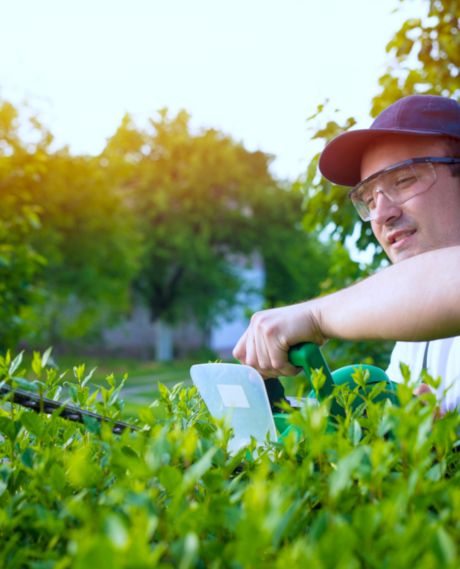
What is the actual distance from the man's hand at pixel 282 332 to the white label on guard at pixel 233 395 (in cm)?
8

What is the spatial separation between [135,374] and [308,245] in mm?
12694

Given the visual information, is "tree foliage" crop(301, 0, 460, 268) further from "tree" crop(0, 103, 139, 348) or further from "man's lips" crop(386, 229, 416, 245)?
"tree" crop(0, 103, 139, 348)

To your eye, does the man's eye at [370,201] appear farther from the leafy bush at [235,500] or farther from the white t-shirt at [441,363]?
the leafy bush at [235,500]

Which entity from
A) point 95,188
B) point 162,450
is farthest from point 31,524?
point 95,188

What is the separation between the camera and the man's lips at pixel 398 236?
299cm

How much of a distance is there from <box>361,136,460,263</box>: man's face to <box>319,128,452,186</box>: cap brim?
67 millimetres

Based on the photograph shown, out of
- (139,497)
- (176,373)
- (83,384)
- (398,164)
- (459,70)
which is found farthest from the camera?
(176,373)

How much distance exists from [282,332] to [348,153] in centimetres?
184

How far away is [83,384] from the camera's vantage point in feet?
5.44

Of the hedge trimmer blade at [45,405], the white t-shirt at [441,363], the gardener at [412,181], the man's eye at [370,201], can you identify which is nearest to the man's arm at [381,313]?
the hedge trimmer blade at [45,405]

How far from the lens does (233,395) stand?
1592mm

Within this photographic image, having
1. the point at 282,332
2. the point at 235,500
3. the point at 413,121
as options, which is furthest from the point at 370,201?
the point at 235,500

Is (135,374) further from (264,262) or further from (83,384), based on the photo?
A: (83,384)

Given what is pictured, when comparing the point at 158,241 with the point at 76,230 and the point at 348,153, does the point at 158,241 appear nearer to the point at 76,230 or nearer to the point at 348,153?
the point at 76,230
